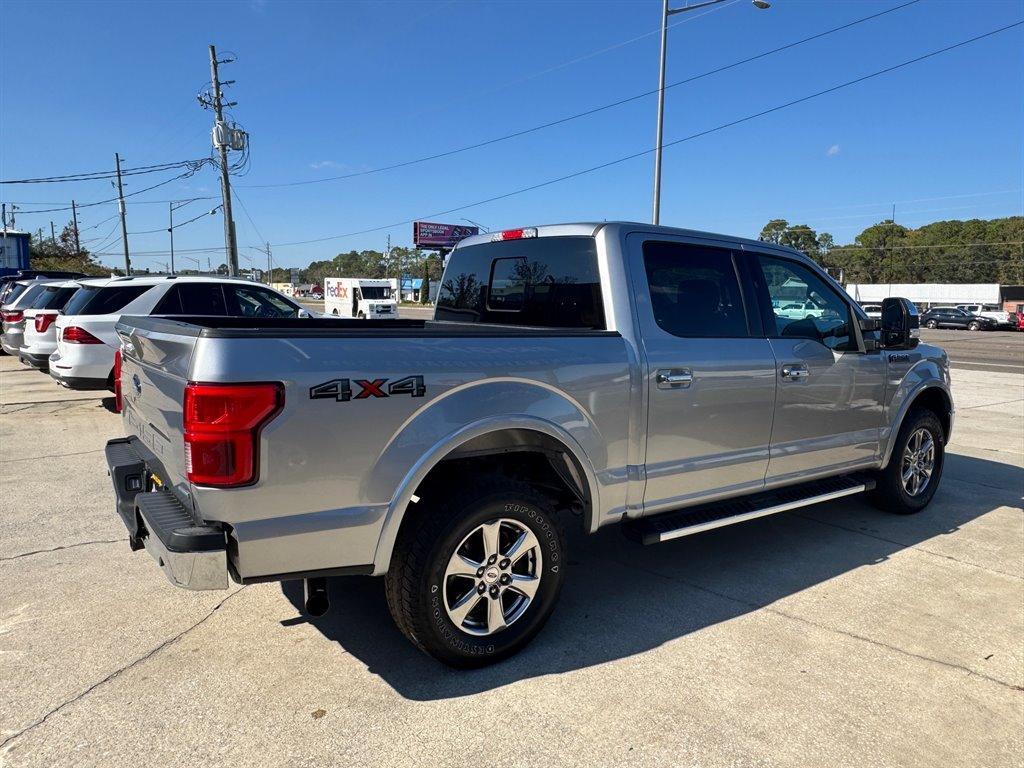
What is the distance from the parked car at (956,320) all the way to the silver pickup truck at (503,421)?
48.2 meters

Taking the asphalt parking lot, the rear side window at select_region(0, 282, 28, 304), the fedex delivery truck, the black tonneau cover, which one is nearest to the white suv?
the asphalt parking lot

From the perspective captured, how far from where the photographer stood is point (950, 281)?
91.7 m

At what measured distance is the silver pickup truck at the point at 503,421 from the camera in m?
2.47

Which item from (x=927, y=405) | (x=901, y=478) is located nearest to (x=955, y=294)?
(x=927, y=405)

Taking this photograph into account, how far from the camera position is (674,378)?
11.6ft

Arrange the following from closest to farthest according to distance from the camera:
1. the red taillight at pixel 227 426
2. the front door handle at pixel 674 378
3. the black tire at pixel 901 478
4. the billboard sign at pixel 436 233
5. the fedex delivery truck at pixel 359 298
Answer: the red taillight at pixel 227 426
the front door handle at pixel 674 378
the black tire at pixel 901 478
the fedex delivery truck at pixel 359 298
the billboard sign at pixel 436 233

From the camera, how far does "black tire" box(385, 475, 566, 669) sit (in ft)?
9.18

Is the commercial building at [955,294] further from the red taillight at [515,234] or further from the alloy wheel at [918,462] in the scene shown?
the red taillight at [515,234]

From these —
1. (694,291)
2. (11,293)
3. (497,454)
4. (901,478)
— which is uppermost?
(11,293)

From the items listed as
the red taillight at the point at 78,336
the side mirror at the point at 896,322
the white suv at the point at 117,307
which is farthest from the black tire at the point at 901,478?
the red taillight at the point at 78,336

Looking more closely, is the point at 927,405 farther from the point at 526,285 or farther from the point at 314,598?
the point at 314,598

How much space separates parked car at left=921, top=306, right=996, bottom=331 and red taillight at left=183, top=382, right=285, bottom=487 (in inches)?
2031

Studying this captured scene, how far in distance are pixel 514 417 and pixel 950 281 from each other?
350 feet

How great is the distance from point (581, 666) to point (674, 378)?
1459mm
